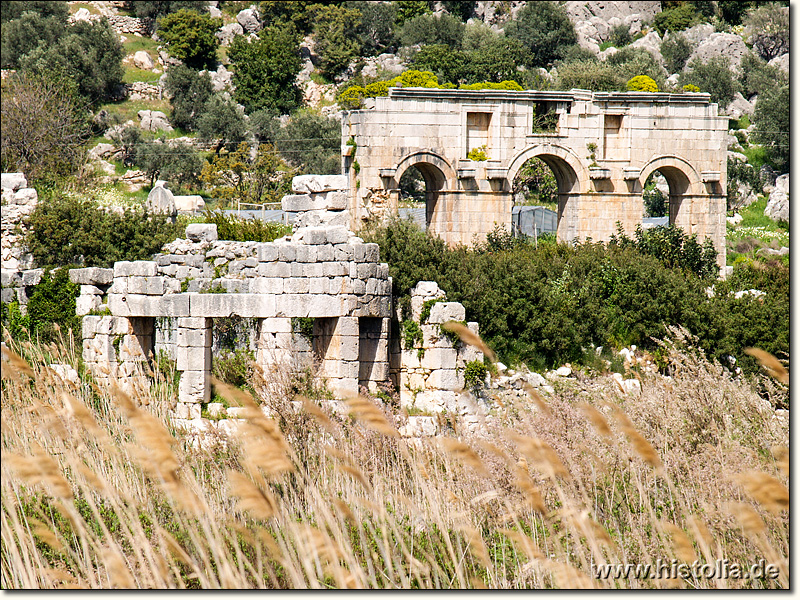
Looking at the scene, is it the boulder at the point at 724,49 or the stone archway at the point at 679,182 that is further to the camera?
the boulder at the point at 724,49

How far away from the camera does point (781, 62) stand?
48.8 meters

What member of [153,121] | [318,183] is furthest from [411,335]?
[153,121]

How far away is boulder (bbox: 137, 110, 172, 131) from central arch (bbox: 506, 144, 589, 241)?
29557 mm

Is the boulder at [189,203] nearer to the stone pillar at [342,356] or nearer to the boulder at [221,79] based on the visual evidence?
the boulder at [221,79]

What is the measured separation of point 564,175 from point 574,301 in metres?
9.91

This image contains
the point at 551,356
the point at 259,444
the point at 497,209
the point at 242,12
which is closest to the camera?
the point at 259,444

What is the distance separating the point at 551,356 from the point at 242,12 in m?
49.3

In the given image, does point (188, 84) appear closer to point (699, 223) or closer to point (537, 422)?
point (699, 223)

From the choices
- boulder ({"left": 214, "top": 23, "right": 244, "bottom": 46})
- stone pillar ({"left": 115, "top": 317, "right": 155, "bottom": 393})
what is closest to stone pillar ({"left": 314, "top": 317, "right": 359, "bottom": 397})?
stone pillar ({"left": 115, "top": 317, "right": 155, "bottom": 393})

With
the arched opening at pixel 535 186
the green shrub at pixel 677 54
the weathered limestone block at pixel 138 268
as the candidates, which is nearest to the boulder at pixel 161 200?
the weathered limestone block at pixel 138 268

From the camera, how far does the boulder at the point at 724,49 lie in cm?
4869

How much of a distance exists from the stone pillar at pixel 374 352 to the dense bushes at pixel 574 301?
32.2 inches

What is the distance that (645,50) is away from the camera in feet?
161

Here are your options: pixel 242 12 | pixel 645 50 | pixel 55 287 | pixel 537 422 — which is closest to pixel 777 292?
pixel 537 422
